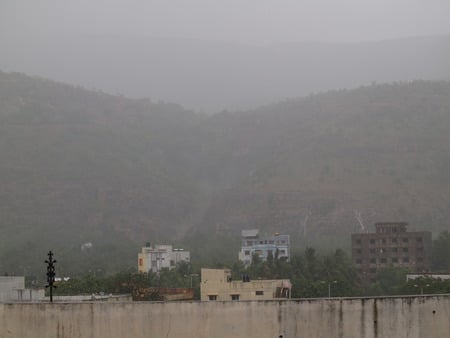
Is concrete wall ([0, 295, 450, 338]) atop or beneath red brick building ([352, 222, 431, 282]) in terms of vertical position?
beneath

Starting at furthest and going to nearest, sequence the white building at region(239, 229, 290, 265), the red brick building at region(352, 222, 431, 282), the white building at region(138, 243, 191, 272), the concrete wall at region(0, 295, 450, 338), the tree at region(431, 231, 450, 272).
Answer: the white building at region(239, 229, 290, 265) < the white building at region(138, 243, 191, 272) < the red brick building at region(352, 222, 431, 282) < the tree at region(431, 231, 450, 272) < the concrete wall at region(0, 295, 450, 338)

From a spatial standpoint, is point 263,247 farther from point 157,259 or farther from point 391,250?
point 391,250

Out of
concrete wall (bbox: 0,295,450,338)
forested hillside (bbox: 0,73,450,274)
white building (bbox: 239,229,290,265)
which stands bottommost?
concrete wall (bbox: 0,295,450,338)

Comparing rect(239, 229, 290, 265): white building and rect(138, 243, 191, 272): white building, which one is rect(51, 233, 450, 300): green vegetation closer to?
rect(138, 243, 191, 272): white building

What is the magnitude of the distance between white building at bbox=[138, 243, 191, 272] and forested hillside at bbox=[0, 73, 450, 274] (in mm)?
12069

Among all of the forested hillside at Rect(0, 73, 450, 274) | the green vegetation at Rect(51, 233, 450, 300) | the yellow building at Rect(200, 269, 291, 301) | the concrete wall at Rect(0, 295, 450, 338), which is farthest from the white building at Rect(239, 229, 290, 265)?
the concrete wall at Rect(0, 295, 450, 338)

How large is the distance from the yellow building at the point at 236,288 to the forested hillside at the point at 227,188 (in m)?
56.9

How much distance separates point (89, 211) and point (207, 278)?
104 metres

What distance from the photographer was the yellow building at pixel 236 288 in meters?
58.5

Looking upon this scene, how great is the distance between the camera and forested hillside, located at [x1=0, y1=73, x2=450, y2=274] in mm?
142125

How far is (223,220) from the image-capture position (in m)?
167

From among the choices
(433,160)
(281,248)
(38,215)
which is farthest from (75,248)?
(433,160)

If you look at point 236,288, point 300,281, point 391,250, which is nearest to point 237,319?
point 236,288

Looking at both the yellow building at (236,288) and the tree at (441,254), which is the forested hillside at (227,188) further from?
the yellow building at (236,288)
